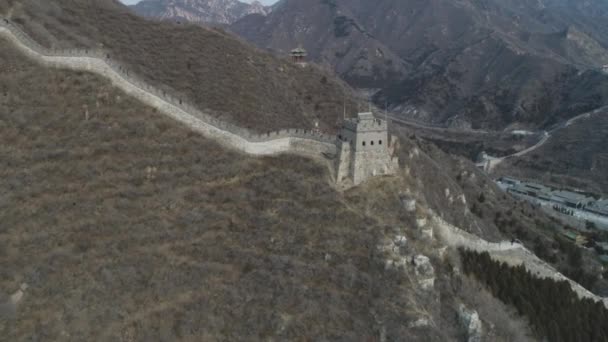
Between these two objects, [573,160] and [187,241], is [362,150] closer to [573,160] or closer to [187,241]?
[187,241]

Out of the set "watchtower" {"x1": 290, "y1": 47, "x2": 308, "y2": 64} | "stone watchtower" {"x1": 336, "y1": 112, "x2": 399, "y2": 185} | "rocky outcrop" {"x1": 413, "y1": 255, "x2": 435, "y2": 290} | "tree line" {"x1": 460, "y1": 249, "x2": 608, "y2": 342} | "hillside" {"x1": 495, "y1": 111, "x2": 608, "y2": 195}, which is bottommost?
"tree line" {"x1": 460, "y1": 249, "x2": 608, "y2": 342}

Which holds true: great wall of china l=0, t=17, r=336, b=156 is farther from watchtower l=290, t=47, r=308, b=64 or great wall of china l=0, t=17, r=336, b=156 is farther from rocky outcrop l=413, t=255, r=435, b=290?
watchtower l=290, t=47, r=308, b=64

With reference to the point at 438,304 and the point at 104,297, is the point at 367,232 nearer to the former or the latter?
the point at 438,304

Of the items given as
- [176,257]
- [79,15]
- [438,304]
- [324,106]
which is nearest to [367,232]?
[438,304]

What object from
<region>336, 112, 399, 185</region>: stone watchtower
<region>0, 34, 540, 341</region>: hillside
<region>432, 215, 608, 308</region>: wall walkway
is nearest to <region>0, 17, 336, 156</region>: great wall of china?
<region>0, 34, 540, 341</region>: hillside

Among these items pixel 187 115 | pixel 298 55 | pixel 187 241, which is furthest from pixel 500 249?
pixel 298 55

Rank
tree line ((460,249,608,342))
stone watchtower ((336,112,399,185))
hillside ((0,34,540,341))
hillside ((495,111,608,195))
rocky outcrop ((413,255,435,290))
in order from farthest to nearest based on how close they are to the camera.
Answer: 1. hillside ((495,111,608,195))
2. tree line ((460,249,608,342))
3. stone watchtower ((336,112,399,185))
4. rocky outcrop ((413,255,435,290))
5. hillside ((0,34,540,341))
